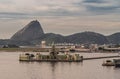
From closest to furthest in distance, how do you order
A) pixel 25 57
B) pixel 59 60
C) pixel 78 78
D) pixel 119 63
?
1. pixel 78 78
2. pixel 119 63
3. pixel 59 60
4. pixel 25 57

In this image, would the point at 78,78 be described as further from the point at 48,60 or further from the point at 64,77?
the point at 48,60

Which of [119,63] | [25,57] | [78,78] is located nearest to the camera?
[78,78]

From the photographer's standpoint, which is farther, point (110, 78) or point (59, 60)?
point (59, 60)

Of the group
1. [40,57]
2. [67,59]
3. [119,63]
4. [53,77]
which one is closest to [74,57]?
[67,59]

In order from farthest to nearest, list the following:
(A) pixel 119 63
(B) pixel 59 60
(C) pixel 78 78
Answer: (B) pixel 59 60
(A) pixel 119 63
(C) pixel 78 78

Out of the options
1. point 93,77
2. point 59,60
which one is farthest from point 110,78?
point 59,60

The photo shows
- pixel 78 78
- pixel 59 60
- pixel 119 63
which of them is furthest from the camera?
pixel 59 60

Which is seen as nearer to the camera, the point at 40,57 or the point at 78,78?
the point at 78,78

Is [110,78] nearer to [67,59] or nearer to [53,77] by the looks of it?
[53,77]
